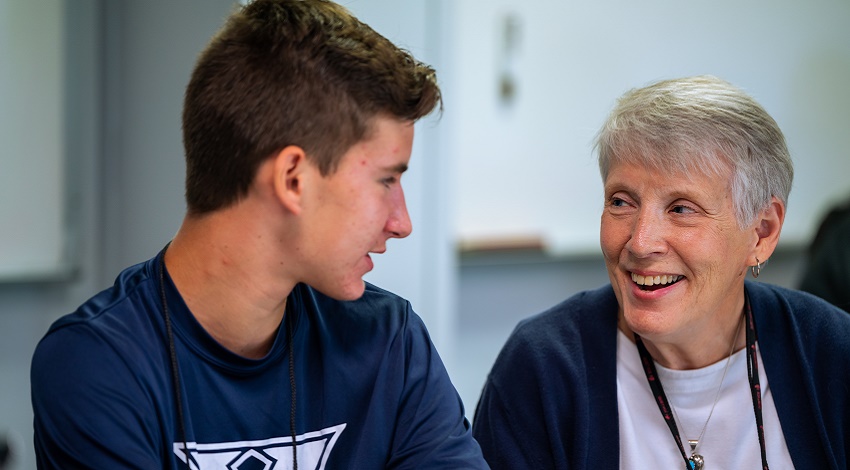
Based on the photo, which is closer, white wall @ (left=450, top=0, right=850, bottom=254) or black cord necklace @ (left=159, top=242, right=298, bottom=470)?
black cord necklace @ (left=159, top=242, right=298, bottom=470)

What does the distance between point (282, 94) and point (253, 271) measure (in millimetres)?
246

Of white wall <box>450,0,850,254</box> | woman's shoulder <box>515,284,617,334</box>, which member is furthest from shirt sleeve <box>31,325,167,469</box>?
white wall <box>450,0,850,254</box>

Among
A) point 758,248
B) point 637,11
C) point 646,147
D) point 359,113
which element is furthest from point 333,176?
point 637,11

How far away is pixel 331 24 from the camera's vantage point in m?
1.24

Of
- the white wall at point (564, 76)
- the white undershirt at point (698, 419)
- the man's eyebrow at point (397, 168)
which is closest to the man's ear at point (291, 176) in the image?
the man's eyebrow at point (397, 168)

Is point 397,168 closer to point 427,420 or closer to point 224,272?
point 224,272

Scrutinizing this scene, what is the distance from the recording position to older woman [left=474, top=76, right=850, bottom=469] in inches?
60.8

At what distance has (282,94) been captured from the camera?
1204 mm

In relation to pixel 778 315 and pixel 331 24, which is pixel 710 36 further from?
pixel 331 24

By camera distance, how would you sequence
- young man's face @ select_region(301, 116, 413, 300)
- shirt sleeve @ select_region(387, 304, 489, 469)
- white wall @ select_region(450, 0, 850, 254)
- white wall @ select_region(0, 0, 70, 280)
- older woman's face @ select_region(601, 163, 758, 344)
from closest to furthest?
young man's face @ select_region(301, 116, 413, 300) < shirt sleeve @ select_region(387, 304, 489, 469) < older woman's face @ select_region(601, 163, 758, 344) < white wall @ select_region(0, 0, 70, 280) < white wall @ select_region(450, 0, 850, 254)

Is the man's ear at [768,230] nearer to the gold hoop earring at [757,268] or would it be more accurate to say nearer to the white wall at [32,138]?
the gold hoop earring at [757,268]

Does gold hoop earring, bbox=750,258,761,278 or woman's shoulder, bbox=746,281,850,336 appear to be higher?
gold hoop earring, bbox=750,258,761,278

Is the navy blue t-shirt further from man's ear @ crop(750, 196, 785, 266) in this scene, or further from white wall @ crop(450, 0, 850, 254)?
white wall @ crop(450, 0, 850, 254)

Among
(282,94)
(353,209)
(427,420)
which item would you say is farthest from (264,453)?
(282,94)
